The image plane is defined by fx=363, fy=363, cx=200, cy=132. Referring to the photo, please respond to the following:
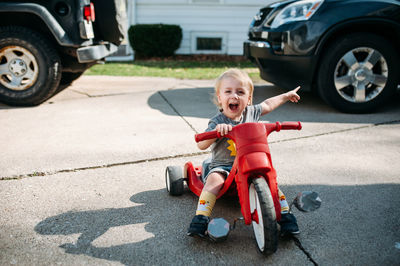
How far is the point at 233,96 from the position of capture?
221 centimetres

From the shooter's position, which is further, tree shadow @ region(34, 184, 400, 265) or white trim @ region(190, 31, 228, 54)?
white trim @ region(190, 31, 228, 54)

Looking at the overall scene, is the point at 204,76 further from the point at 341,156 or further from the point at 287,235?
the point at 287,235

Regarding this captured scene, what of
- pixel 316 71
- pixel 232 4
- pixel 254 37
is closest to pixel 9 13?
pixel 254 37

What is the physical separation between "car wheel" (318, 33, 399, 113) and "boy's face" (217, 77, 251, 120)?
2.42 meters

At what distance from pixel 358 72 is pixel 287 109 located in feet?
A: 3.22

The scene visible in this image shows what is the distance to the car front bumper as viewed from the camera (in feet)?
14.3

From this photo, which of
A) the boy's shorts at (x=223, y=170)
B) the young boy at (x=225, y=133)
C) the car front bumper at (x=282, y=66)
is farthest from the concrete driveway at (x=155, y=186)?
the car front bumper at (x=282, y=66)

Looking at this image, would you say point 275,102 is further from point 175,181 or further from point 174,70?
point 174,70

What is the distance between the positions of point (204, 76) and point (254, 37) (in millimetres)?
2471

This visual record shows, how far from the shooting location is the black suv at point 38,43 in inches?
174

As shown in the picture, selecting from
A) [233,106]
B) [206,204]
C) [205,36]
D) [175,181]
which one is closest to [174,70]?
[205,36]

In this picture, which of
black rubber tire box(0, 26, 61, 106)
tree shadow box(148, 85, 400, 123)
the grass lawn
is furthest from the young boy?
the grass lawn

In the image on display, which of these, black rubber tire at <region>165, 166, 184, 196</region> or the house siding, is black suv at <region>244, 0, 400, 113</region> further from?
the house siding

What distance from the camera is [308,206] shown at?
1.84m
